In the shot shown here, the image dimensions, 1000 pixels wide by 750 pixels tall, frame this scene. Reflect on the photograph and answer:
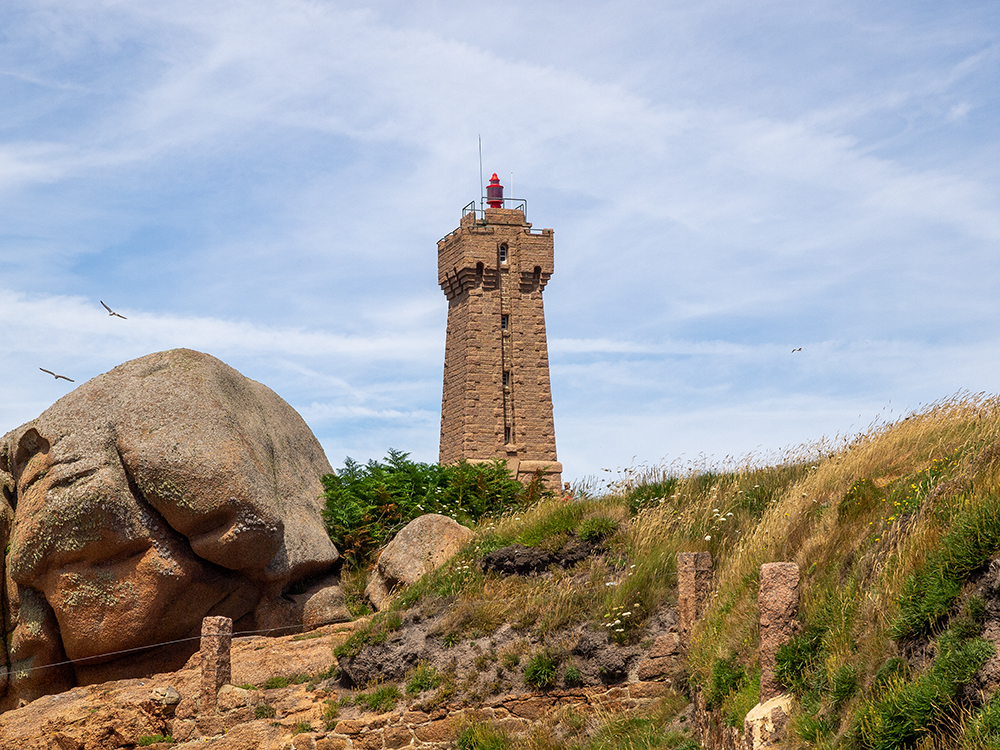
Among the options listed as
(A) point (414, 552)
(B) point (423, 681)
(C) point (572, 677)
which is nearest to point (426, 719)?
(B) point (423, 681)

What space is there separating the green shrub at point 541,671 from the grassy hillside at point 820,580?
16cm

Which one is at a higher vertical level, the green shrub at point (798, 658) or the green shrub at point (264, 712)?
the green shrub at point (798, 658)

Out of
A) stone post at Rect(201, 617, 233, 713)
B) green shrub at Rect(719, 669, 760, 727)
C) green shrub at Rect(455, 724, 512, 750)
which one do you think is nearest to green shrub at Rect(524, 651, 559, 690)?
green shrub at Rect(455, 724, 512, 750)

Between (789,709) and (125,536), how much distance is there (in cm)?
1263

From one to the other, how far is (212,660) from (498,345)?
2033cm

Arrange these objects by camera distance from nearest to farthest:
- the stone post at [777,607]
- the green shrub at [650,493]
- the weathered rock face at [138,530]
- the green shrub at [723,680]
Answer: the stone post at [777,607]
the green shrub at [723,680]
the green shrub at [650,493]
the weathered rock face at [138,530]

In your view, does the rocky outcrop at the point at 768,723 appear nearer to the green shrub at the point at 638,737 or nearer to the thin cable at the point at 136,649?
the green shrub at the point at 638,737

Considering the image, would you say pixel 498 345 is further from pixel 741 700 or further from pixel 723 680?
pixel 741 700

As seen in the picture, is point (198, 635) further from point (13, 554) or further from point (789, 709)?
point (789, 709)

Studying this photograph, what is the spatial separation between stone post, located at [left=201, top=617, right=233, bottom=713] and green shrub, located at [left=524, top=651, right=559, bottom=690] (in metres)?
4.84

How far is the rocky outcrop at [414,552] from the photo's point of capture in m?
19.0

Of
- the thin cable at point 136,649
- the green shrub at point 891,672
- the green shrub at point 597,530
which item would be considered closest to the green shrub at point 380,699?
the green shrub at point 597,530

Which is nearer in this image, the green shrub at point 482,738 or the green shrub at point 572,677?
the green shrub at point 482,738

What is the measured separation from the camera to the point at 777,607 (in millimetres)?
10594
